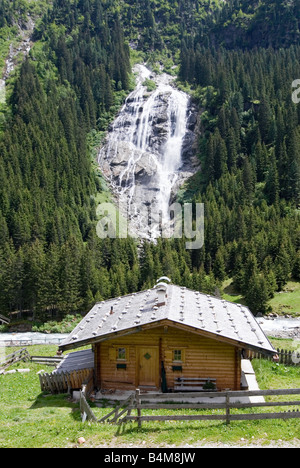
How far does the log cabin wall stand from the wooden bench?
0.21 meters

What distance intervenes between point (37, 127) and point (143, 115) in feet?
121

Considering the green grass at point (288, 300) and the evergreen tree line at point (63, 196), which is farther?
the evergreen tree line at point (63, 196)

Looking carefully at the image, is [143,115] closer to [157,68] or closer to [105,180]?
[105,180]

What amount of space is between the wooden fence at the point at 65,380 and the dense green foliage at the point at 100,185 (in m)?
37.7

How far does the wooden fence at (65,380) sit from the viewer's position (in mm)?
21156

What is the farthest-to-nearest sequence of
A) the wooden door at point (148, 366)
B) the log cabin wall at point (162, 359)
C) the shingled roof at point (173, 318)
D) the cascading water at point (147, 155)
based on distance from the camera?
the cascading water at point (147, 155) → the wooden door at point (148, 366) → the log cabin wall at point (162, 359) → the shingled roof at point (173, 318)

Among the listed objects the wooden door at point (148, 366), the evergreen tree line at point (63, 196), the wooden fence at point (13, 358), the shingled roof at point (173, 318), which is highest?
the evergreen tree line at point (63, 196)

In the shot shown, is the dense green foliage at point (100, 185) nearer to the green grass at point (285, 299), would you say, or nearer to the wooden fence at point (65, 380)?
the green grass at point (285, 299)

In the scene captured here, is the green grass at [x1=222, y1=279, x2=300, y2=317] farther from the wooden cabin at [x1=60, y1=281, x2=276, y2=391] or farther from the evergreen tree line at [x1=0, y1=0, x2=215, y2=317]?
the wooden cabin at [x1=60, y1=281, x2=276, y2=391]

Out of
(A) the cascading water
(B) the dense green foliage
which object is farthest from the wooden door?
(A) the cascading water

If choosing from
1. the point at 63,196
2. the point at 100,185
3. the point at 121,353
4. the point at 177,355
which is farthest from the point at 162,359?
the point at 100,185

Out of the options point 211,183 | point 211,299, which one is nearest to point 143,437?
point 211,299

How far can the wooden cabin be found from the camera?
2044cm

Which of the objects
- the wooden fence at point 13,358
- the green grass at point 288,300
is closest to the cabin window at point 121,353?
the wooden fence at point 13,358
